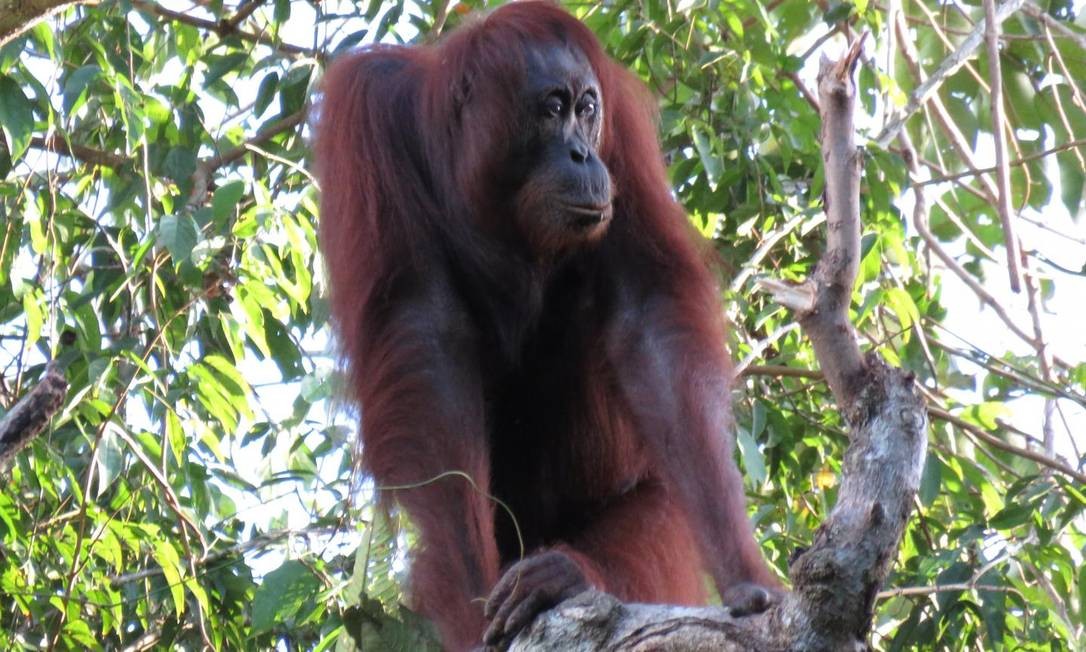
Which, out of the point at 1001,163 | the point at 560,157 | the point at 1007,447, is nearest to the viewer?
the point at 560,157

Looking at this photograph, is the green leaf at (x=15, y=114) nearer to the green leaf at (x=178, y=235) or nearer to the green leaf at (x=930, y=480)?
the green leaf at (x=178, y=235)

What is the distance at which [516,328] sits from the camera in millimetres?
3424

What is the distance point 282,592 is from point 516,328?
0.84m

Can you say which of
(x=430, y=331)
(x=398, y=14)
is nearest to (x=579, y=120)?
(x=430, y=331)

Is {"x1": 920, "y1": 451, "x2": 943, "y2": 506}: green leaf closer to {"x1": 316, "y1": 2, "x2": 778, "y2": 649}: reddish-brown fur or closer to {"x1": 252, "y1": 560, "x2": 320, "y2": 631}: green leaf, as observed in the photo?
{"x1": 316, "y1": 2, "x2": 778, "y2": 649}: reddish-brown fur

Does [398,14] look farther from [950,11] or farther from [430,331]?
[950,11]

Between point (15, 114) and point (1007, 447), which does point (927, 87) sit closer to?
point (1007, 447)

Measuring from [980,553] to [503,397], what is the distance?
1.23m

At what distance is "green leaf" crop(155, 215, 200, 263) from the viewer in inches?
138

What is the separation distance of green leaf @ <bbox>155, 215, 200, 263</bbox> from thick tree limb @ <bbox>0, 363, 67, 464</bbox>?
0.74m

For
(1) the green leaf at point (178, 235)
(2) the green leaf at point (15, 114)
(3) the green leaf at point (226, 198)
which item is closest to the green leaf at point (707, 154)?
(3) the green leaf at point (226, 198)

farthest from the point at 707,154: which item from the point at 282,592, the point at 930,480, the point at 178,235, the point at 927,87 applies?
the point at 282,592

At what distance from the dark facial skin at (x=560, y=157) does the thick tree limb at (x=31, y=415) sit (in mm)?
1105

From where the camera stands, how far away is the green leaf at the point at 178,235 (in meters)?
3.50
